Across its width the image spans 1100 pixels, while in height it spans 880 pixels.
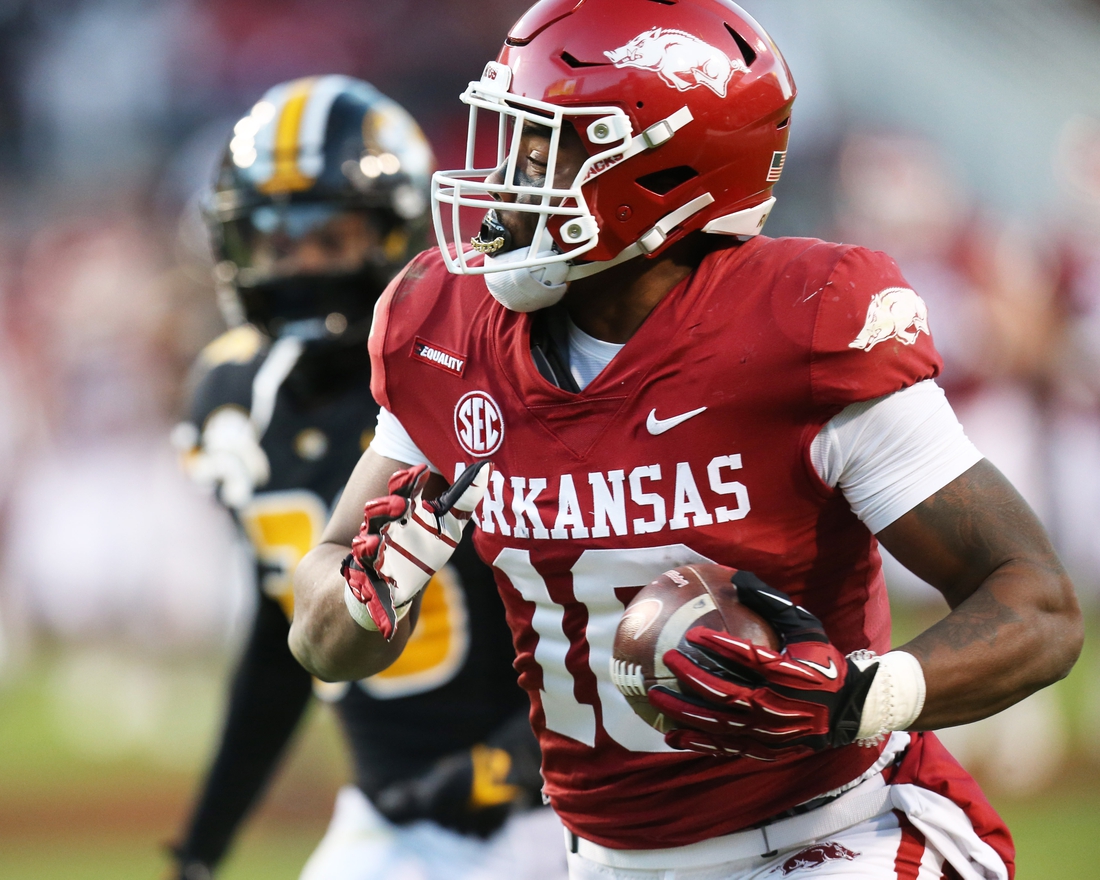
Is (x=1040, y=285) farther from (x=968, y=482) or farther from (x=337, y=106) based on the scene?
(x=968, y=482)

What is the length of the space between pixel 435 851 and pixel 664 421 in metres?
1.43

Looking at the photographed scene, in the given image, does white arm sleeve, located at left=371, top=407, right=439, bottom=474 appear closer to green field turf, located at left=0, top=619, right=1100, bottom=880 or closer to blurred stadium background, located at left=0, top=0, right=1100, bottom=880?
green field turf, located at left=0, top=619, right=1100, bottom=880

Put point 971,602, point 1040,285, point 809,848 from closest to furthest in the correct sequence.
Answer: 1. point 971,602
2. point 809,848
3. point 1040,285

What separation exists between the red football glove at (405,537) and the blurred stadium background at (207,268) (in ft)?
15.1

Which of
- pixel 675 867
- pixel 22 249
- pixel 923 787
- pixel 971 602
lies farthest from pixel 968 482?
pixel 22 249

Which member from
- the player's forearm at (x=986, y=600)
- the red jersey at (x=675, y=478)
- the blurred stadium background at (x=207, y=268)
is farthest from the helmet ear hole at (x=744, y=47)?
the blurred stadium background at (x=207, y=268)

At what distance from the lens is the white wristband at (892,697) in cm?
165

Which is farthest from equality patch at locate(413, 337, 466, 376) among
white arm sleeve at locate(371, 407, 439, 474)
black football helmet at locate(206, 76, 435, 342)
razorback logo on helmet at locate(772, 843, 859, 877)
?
black football helmet at locate(206, 76, 435, 342)

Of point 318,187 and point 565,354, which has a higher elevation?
point 565,354

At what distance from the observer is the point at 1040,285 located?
947 centimetres

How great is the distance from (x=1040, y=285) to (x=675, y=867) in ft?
27.3

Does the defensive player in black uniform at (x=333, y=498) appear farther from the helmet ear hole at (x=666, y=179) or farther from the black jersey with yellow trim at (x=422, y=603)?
the helmet ear hole at (x=666, y=179)

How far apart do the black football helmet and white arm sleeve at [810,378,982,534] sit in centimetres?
168

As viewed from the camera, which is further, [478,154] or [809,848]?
[478,154]
